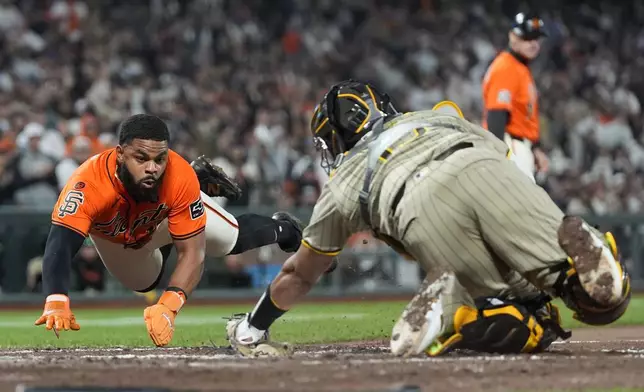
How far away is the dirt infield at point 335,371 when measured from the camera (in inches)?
199

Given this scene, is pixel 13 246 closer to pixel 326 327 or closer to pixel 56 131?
pixel 56 131

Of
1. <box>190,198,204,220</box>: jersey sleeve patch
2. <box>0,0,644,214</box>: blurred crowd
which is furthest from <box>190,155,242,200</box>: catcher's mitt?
<box>0,0,644,214</box>: blurred crowd

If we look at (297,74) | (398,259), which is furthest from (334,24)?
(398,259)

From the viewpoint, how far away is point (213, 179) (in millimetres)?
9391

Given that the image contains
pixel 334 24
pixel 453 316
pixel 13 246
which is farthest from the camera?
pixel 334 24

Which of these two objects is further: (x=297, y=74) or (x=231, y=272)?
(x=297, y=74)

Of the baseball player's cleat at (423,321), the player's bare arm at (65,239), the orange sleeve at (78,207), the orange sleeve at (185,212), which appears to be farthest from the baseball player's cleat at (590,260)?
the orange sleeve at (78,207)

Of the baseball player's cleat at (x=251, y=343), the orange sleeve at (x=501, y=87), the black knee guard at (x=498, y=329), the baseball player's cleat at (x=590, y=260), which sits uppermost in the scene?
the orange sleeve at (x=501, y=87)

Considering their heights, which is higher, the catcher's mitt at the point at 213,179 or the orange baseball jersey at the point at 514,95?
the orange baseball jersey at the point at 514,95

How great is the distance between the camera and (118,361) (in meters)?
6.42

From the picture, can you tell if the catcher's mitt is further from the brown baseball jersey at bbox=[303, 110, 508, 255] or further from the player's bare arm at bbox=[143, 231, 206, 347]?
the brown baseball jersey at bbox=[303, 110, 508, 255]

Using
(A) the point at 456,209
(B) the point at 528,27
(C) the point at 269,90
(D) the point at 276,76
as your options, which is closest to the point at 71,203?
(A) the point at 456,209

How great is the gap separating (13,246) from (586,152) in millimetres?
10241

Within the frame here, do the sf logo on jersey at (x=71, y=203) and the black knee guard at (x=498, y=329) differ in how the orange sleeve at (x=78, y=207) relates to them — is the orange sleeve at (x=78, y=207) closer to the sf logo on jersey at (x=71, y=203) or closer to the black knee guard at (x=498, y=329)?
the sf logo on jersey at (x=71, y=203)
